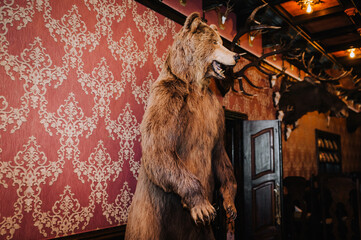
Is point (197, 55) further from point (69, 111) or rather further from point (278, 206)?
point (278, 206)

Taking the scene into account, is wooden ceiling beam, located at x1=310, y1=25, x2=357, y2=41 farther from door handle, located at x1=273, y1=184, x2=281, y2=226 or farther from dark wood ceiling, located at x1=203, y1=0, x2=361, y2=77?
door handle, located at x1=273, y1=184, x2=281, y2=226

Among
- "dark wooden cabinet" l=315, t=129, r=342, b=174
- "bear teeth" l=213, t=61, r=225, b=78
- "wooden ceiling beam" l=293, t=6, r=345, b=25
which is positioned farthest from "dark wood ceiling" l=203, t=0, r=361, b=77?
"dark wooden cabinet" l=315, t=129, r=342, b=174

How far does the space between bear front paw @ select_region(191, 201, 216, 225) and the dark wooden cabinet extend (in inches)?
254

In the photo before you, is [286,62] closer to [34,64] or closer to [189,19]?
[189,19]

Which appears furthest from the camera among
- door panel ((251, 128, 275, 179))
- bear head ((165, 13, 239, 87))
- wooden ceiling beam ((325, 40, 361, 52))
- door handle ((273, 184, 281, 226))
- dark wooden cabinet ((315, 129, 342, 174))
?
dark wooden cabinet ((315, 129, 342, 174))

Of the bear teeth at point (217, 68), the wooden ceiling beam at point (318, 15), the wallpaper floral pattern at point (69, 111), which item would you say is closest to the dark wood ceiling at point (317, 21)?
the wooden ceiling beam at point (318, 15)

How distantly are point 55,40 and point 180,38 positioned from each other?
0.85 metres

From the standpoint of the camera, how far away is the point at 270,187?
349 cm

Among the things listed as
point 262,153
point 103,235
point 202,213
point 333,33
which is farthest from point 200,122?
point 333,33

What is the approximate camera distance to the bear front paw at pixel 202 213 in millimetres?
1428

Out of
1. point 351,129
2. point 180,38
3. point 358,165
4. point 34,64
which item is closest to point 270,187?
point 180,38

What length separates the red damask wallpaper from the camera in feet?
5.54

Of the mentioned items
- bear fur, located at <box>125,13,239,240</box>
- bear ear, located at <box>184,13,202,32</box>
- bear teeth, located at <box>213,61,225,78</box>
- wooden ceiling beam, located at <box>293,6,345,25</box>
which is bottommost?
bear fur, located at <box>125,13,239,240</box>

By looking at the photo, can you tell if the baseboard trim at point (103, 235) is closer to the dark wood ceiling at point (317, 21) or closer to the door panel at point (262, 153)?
the door panel at point (262, 153)
